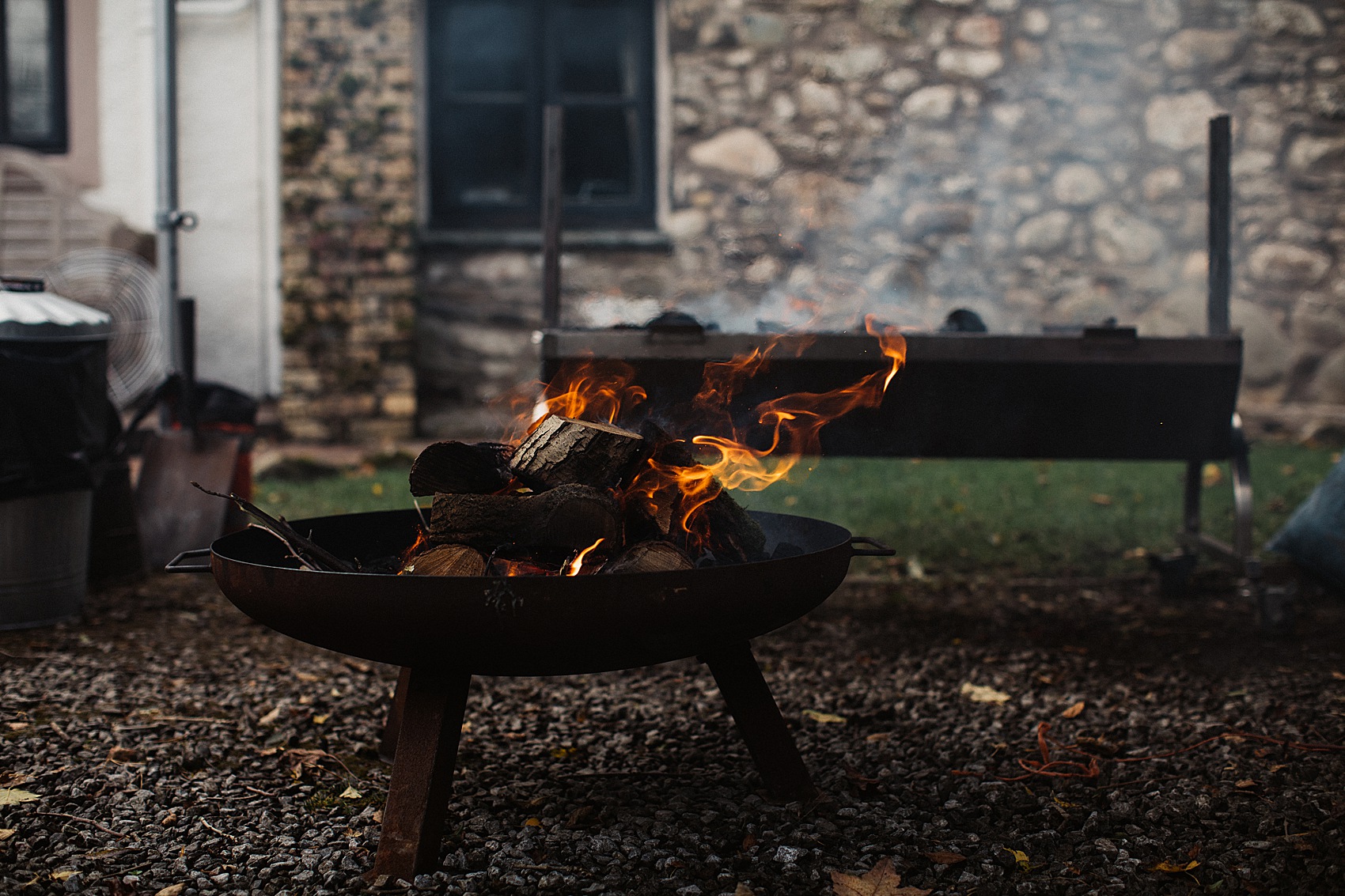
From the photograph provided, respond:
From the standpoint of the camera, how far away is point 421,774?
1989 mm

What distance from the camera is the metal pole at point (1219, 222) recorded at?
3.78 m

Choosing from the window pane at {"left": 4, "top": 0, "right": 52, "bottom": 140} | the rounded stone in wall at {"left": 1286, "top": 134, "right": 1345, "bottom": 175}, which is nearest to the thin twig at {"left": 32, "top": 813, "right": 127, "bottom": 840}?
the window pane at {"left": 4, "top": 0, "right": 52, "bottom": 140}

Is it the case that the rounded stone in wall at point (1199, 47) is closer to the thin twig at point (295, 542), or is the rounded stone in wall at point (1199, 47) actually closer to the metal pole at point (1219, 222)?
the metal pole at point (1219, 222)

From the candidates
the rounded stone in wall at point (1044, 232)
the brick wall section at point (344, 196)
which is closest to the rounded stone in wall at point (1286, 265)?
the rounded stone in wall at point (1044, 232)

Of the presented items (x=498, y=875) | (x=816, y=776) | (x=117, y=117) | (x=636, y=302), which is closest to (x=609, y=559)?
(x=498, y=875)

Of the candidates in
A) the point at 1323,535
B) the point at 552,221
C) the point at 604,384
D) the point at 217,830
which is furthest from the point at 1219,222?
the point at 217,830

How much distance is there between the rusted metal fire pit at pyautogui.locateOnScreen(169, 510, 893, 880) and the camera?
71.6 inches

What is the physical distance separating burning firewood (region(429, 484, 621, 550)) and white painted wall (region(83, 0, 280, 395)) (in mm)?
5732

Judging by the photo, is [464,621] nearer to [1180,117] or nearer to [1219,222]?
[1219,222]

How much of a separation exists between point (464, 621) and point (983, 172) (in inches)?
250

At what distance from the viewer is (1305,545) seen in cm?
389

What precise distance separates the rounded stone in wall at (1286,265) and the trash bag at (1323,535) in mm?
4022

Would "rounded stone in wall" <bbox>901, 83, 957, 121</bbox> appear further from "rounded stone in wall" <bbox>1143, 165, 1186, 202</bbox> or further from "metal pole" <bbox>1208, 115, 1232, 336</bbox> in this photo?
"metal pole" <bbox>1208, 115, 1232, 336</bbox>

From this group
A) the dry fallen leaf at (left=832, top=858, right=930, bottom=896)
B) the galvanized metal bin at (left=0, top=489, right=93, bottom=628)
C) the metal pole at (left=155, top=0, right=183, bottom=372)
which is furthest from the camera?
the metal pole at (left=155, top=0, right=183, bottom=372)
